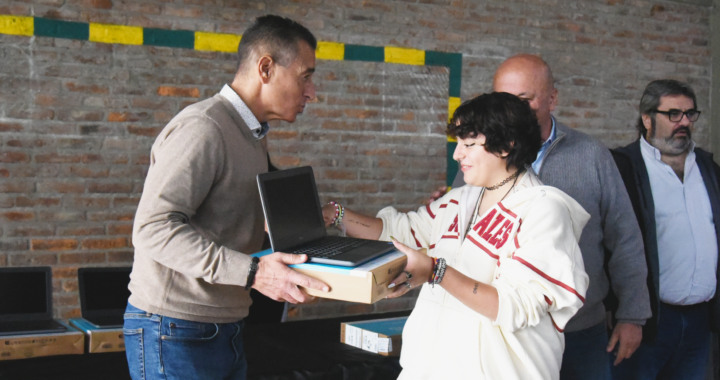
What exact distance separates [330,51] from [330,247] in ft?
8.62

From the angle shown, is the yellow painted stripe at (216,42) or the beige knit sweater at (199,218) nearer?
the beige knit sweater at (199,218)

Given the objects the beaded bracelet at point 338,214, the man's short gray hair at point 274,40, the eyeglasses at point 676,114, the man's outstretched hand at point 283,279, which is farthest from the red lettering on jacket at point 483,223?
the eyeglasses at point 676,114

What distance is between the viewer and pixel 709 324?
117 inches

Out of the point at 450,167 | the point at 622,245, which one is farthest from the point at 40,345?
the point at 450,167

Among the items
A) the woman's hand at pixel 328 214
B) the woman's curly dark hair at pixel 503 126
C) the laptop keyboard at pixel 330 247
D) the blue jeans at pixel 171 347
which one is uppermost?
the woman's curly dark hair at pixel 503 126

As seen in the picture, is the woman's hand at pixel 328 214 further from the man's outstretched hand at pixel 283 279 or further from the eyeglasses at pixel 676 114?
the eyeglasses at pixel 676 114

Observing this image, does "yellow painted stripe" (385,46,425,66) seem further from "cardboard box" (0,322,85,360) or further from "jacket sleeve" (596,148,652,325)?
"cardboard box" (0,322,85,360)

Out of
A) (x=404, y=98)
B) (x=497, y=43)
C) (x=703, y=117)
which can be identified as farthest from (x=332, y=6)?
(x=703, y=117)

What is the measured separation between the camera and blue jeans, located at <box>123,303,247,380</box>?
1579mm

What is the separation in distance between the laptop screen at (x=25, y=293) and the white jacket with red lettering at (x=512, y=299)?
184cm

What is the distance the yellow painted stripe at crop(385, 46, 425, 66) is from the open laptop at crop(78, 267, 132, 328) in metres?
2.19

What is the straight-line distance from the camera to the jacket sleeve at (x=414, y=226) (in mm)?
2145

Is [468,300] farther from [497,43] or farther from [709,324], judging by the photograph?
[497,43]

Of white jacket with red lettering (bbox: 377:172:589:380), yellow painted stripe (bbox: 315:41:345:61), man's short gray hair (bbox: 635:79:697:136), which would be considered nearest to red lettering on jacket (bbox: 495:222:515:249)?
white jacket with red lettering (bbox: 377:172:589:380)
